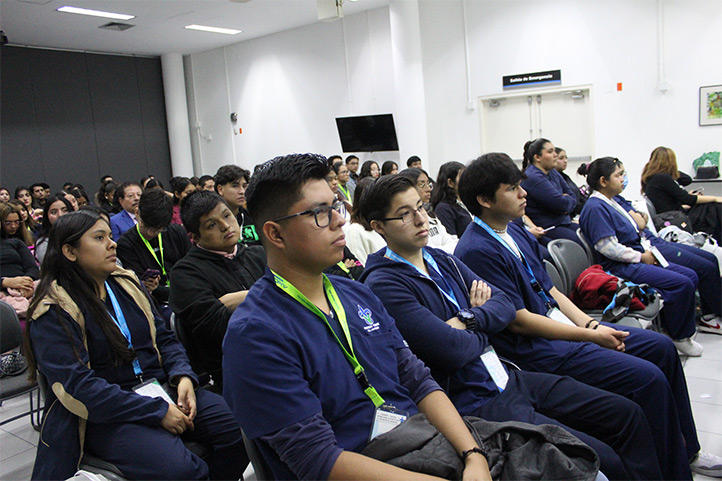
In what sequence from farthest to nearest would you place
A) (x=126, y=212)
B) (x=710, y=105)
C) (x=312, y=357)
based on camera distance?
(x=710, y=105)
(x=126, y=212)
(x=312, y=357)

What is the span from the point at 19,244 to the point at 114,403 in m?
3.08

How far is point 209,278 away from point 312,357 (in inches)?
54.4

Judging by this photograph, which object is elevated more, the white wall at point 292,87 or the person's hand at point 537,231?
the white wall at point 292,87

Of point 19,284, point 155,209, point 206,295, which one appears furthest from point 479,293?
point 19,284

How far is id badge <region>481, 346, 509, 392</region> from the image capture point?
194 centimetres

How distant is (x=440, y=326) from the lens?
1845 millimetres

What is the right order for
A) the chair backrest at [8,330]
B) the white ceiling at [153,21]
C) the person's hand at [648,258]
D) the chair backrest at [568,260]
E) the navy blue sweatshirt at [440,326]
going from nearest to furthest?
1. the navy blue sweatshirt at [440,326]
2. the chair backrest at [8,330]
3. the chair backrest at [568,260]
4. the person's hand at [648,258]
5. the white ceiling at [153,21]

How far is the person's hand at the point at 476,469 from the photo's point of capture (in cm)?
134

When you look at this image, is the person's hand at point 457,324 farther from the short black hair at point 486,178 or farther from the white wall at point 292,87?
the white wall at point 292,87

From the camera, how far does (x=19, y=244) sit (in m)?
4.29

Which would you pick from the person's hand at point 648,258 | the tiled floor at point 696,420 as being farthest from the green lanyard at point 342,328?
the person's hand at point 648,258

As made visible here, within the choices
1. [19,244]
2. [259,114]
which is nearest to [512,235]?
[19,244]

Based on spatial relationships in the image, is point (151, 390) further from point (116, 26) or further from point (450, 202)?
point (116, 26)

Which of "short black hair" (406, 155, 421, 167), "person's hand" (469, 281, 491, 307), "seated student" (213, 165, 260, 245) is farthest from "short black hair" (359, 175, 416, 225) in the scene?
"short black hair" (406, 155, 421, 167)
